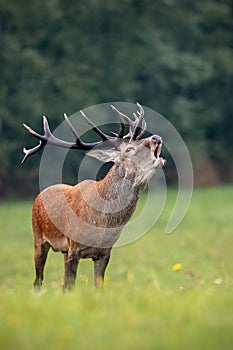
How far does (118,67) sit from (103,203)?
2781 centimetres

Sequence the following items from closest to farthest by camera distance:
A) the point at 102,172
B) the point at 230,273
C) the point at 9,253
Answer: the point at 230,273
the point at 9,253
the point at 102,172

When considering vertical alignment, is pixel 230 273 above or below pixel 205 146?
above

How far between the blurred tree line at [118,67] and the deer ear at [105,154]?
2285 cm

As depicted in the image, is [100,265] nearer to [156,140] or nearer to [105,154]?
[105,154]

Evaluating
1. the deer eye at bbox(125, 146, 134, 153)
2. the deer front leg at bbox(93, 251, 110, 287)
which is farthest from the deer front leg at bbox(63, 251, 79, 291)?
the deer eye at bbox(125, 146, 134, 153)

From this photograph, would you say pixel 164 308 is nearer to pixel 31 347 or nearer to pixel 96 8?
pixel 31 347

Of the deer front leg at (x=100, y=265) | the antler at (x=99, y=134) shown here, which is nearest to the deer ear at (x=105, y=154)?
the antler at (x=99, y=134)

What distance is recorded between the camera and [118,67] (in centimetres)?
3678

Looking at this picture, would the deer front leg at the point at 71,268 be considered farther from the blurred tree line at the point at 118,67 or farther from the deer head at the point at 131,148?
the blurred tree line at the point at 118,67

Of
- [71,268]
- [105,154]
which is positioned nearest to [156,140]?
[105,154]

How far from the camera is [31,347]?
516 cm

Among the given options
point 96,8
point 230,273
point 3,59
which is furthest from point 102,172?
point 230,273

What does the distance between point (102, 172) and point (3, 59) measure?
557 cm

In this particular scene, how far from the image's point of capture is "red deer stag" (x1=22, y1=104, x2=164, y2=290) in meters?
9.19
